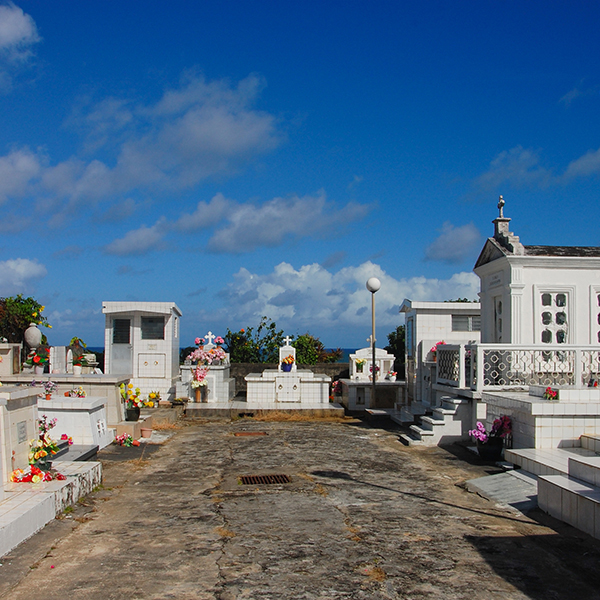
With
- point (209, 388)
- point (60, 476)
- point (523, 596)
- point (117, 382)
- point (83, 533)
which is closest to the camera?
point (523, 596)

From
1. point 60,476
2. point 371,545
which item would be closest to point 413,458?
point 371,545

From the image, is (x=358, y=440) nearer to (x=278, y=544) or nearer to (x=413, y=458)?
(x=413, y=458)

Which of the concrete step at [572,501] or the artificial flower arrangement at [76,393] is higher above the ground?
the artificial flower arrangement at [76,393]

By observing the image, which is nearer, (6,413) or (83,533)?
(83,533)

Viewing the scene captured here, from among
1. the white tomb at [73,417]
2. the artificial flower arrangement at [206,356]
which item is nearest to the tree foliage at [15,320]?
the artificial flower arrangement at [206,356]

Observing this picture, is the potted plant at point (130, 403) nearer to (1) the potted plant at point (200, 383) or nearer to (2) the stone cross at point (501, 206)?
(1) the potted plant at point (200, 383)

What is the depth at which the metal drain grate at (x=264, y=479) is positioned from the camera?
844 cm

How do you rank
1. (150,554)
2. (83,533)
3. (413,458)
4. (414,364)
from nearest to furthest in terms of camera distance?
(150,554) < (83,533) < (413,458) < (414,364)

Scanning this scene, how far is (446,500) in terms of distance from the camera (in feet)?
24.6

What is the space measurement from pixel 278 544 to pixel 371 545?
2.94 feet

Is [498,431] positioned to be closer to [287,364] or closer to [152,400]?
[287,364]

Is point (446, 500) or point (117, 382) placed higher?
point (117, 382)

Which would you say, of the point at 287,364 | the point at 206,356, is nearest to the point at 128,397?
the point at 206,356

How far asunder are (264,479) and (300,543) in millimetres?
3017
